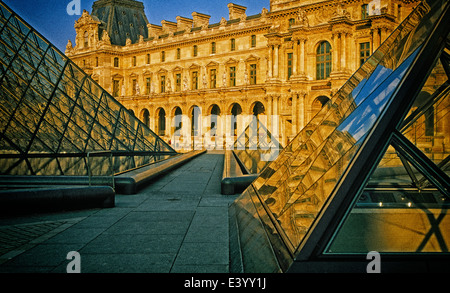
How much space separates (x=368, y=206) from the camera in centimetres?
418

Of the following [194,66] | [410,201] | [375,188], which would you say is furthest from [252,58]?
[410,201]

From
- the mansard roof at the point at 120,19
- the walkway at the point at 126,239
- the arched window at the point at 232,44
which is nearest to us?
the walkway at the point at 126,239

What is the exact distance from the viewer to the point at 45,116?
45.2ft

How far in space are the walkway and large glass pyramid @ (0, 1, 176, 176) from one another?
4597mm

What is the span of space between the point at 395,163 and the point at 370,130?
1958 millimetres

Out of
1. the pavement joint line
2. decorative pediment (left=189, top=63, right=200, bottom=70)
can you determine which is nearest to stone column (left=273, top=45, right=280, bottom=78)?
decorative pediment (left=189, top=63, right=200, bottom=70)

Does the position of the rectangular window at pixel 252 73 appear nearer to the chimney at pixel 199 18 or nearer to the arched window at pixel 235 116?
the arched window at pixel 235 116

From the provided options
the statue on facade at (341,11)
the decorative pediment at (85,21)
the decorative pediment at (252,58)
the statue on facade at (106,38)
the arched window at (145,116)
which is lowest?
the arched window at (145,116)

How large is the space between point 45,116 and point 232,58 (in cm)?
4207

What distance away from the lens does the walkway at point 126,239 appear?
3.44 metres

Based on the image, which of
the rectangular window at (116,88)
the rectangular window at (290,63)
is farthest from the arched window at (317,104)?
the rectangular window at (116,88)

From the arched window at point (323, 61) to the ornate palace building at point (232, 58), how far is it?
4.0 inches

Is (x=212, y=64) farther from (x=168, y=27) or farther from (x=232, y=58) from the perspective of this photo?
(x=168, y=27)
